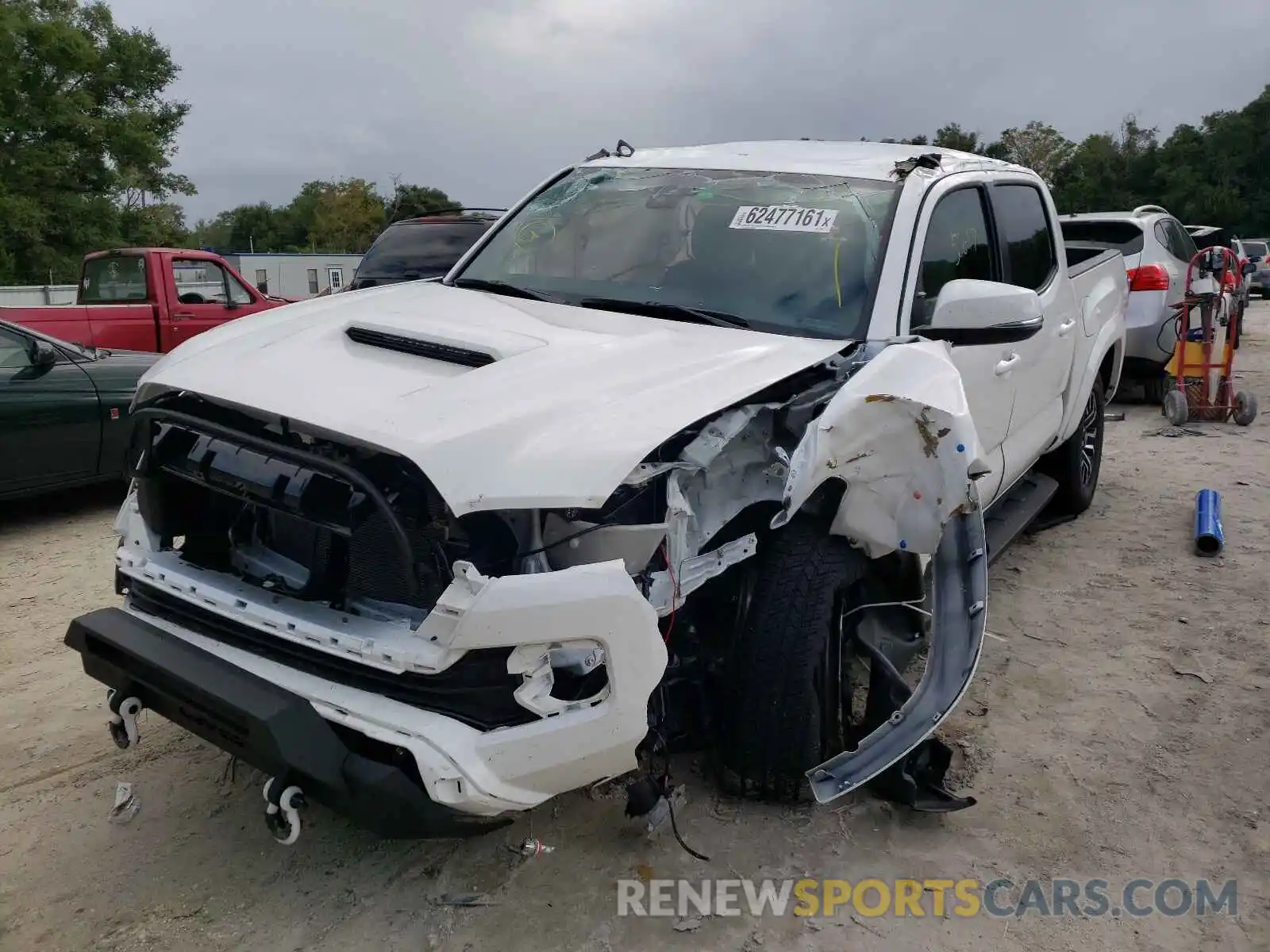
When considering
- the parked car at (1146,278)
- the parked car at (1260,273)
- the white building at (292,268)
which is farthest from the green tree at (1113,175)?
the parked car at (1146,278)

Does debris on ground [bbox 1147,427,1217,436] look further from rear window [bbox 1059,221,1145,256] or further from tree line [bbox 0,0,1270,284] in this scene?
tree line [bbox 0,0,1270,284]

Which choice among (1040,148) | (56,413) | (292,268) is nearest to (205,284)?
(56,413)

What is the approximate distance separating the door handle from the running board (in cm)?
59

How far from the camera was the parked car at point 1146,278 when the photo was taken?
969 centimetres

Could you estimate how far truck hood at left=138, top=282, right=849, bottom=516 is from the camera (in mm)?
2170

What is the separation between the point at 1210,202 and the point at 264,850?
185 ft

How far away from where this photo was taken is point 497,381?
2480 millimetres

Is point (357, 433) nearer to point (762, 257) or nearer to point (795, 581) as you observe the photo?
point (795, 581)

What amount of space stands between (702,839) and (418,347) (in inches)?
63.7

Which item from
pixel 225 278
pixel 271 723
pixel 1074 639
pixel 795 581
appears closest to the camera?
pixel 271 723

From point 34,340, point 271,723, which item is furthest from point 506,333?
point 34,340

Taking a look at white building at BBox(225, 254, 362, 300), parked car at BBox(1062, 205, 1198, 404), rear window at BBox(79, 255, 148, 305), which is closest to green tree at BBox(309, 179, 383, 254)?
white building at BBox(225, 254, 362, 300)

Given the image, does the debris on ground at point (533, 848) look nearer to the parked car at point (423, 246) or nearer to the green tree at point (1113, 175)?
the parked car at point (423, 246)

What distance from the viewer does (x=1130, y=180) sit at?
179 feet
